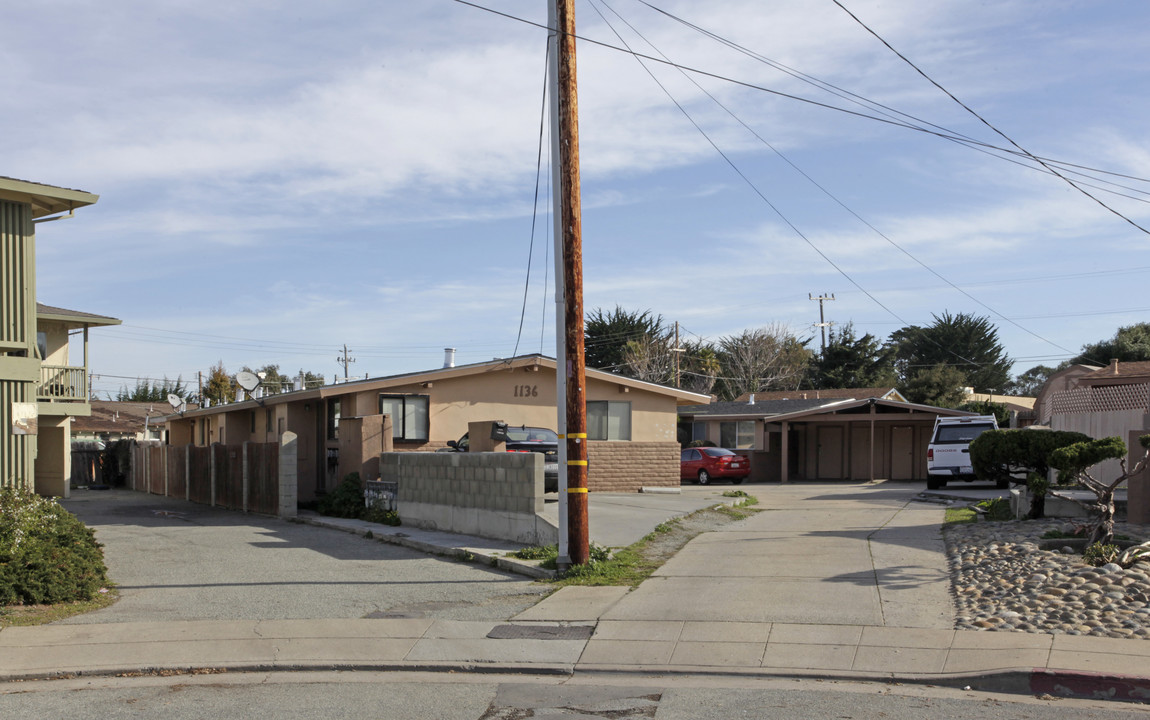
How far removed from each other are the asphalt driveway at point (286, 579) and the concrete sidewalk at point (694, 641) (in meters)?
0.56

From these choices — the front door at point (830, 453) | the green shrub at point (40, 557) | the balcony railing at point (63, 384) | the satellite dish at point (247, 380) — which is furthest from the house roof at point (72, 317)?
the front door at point (830, 453)

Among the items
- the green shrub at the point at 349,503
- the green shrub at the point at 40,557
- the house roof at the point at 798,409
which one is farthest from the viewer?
the house roof at the point at 798,409

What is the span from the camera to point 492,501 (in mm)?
15820

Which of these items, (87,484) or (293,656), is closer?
(293,656)

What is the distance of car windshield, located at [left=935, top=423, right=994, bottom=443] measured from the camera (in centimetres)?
2339

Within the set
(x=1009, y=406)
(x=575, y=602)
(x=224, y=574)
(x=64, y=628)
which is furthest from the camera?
(x=1009, y=406)

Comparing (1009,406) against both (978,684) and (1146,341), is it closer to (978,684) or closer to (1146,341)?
(1146,341)

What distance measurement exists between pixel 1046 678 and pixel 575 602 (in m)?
4.86

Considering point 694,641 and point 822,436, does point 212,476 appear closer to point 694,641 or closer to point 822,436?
point 822,436

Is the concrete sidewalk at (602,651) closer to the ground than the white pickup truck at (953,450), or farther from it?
closer to the ground

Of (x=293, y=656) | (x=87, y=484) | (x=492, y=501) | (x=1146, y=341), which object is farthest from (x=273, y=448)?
(x=1146, y=341)

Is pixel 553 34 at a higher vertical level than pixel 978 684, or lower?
higher

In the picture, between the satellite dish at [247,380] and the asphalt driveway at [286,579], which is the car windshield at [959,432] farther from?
the satellite dish at [247,380]

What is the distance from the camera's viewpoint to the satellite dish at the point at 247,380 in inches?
1096
